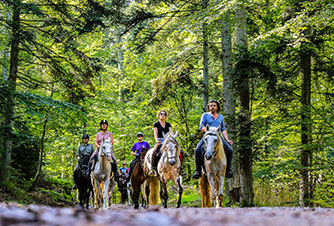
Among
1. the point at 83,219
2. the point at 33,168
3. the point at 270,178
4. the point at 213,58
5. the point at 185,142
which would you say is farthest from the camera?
the point at 185,142

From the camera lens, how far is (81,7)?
667 inches

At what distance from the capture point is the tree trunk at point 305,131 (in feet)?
42.3

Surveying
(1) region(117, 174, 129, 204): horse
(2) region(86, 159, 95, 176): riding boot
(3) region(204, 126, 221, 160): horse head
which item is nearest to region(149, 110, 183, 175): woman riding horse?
(3) region(204, 126, 221, 160): horse head

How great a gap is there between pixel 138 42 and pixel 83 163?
243 inches

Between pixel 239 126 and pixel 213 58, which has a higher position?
pixel 213 58

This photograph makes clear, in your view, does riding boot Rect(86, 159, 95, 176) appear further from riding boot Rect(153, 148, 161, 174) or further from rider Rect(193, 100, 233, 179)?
rider Rect(193, 100, 233, 179)

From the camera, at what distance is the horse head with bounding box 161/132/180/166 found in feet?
32.1

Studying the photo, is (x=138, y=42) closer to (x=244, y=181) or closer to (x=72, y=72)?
(x=72, y=72)

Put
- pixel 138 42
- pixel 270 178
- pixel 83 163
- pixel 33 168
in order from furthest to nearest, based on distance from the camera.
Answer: pixel 33 168 → pixel 138 42 → pixel 270 178 → pixel 83 163

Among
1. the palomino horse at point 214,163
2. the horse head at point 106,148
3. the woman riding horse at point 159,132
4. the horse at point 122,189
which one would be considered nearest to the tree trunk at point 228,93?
the woman riding horse at point 159,132

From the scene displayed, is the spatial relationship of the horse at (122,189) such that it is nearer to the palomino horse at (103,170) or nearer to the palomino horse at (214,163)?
the palomino horse at (103,170)

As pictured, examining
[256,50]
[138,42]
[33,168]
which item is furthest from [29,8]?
[33,168]

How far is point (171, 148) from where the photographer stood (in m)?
9.88

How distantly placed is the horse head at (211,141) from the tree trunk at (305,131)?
16.6 feet
